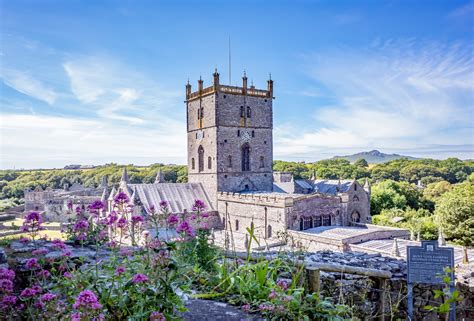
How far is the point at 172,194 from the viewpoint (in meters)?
31.9

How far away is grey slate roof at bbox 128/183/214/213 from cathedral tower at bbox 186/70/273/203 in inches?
43.4

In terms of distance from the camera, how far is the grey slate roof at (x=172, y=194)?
30.2 meters

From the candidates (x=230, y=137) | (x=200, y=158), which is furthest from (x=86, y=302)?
(x=200, y=158)

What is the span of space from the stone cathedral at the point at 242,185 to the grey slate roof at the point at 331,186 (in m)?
0.05

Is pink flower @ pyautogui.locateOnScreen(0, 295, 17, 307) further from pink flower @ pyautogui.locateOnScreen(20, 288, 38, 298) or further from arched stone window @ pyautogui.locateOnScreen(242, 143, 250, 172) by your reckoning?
arched stone window @ pyautogui.locateOnScreen(242, 143, 250, 172)

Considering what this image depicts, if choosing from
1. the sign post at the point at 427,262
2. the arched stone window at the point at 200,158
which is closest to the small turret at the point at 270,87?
the arched stone window at the point at 200,158

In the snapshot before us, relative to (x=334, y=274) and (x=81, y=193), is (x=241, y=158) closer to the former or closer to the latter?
(x=334, y=274)

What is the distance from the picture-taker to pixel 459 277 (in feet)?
26.3

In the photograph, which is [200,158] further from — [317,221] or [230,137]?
[317,221]

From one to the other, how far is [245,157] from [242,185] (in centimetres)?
258

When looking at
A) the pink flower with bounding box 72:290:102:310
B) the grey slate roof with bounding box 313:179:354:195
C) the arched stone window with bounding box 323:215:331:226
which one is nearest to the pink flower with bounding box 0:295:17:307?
the pink flower with bounding box 72:290:102:310

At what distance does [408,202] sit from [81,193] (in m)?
49.6

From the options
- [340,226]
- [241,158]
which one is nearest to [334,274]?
[340,226]

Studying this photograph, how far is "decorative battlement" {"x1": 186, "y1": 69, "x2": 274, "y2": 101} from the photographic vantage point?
1296 inches
